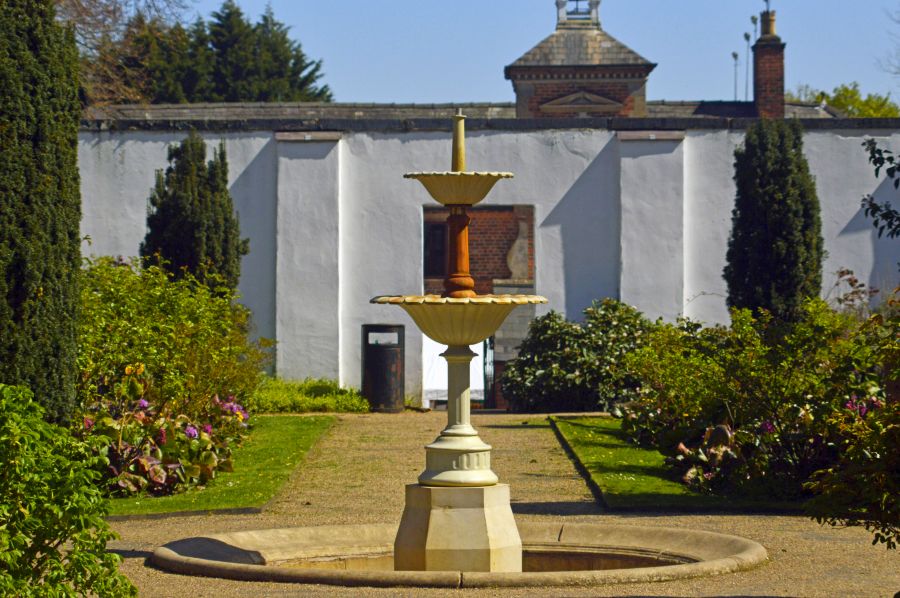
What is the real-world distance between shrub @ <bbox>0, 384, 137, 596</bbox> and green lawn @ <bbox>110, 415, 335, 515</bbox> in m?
5.40

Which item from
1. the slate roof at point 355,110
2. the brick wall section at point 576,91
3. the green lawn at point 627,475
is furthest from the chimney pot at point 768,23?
the green lawn at point 627,475

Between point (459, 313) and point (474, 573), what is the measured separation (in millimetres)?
1893

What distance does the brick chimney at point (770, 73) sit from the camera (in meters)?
38.1

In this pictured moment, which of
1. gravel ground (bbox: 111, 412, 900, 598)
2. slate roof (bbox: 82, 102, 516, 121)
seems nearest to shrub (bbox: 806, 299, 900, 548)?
gravel ground (bbox: 111, 412, 900, 598)

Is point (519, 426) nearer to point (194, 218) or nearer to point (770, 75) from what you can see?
point (194, 218)

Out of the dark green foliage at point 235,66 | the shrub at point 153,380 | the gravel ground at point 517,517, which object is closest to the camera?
the gravel ground at point 517,517

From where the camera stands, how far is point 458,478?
30.5ft

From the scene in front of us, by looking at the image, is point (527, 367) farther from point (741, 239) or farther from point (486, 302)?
point (486, 302)

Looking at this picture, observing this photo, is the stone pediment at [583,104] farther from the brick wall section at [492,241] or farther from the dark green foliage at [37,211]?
the dark green foliage at [37,211]

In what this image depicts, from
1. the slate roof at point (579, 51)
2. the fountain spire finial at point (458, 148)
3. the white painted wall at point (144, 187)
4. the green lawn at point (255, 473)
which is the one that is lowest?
the green lawn at point (255, 473)

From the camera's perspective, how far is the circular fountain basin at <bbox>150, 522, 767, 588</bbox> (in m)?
8.18

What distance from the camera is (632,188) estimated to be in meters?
23.7

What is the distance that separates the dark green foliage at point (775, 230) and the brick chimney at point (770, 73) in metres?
16.6

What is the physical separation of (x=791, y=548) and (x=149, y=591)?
15.0 feet
